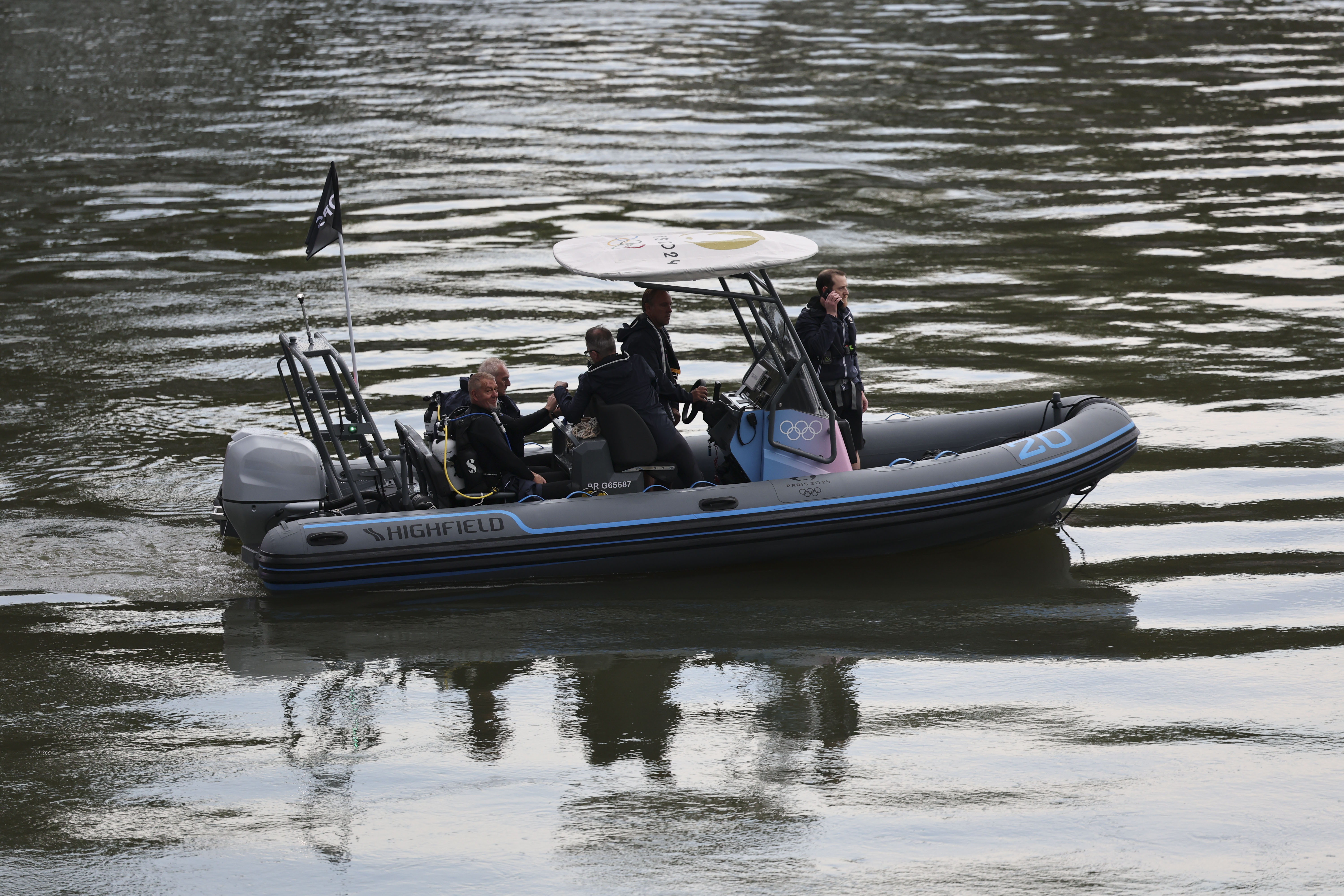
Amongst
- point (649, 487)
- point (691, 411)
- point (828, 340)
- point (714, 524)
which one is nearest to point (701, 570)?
point (714, 524)

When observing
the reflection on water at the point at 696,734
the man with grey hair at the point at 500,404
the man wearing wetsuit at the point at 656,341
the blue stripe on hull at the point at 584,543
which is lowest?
the reflection on water at the point at 696,734

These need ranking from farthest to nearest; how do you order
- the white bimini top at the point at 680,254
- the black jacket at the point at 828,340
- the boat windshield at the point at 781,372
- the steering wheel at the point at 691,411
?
1. the black jacket at the point at 828,340
2. the steering wheel at the point at 691,411
3. the boat windshield at the point at 781,372
4. the white bimini top at the point at 680,254

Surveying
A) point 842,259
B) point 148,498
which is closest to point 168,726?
point 148,498

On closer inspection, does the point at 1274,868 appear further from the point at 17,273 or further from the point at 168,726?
the point at 17,273

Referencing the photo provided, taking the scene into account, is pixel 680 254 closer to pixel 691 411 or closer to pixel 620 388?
pixel 620 388

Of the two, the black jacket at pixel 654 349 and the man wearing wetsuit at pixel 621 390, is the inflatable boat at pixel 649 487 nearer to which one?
the man wearing wetsuit at pixel 621 390

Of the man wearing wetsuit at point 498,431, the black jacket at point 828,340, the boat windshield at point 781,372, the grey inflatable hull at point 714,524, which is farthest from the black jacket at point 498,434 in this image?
the black jacket at point 828,340

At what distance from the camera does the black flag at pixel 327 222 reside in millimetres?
8836

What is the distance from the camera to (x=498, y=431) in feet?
27.7

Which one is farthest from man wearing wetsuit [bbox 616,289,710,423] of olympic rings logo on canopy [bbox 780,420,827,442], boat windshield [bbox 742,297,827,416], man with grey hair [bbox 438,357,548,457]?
man with grey hair [bbox 438,357,548,457]

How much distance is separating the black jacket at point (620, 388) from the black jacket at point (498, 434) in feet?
0.66

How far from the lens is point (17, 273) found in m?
15.4

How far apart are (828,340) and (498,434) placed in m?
2.08

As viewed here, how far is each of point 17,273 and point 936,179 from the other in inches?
409
